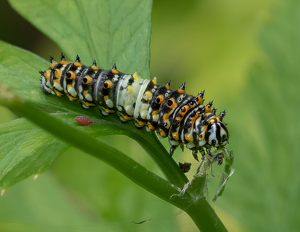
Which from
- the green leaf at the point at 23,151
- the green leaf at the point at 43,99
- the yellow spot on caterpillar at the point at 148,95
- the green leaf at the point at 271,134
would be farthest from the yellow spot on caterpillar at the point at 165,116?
the green leaf at the point at 271,134

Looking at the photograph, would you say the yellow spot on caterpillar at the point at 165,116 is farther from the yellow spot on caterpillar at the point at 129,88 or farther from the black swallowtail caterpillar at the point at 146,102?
the yellow spot on caterpillar at the point at 129,88

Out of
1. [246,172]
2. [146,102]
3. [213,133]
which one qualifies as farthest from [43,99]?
[246,172]

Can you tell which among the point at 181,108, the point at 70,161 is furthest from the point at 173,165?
the point at 70,161

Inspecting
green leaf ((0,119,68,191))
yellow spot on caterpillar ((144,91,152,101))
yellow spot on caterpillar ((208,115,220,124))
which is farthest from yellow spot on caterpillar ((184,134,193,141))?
green leaf ((0,119,68,191))

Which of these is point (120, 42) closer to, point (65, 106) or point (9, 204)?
point (65, 106)

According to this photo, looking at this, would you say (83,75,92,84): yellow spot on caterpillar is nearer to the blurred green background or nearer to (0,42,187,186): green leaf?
(0,42,187,186): green leaf

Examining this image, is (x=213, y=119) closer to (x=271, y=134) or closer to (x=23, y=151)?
(x=23, y=151)
